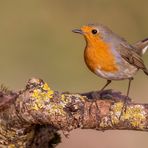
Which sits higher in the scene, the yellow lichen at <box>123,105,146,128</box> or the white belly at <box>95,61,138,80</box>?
the white belly at <box>95,61,138,80</box>

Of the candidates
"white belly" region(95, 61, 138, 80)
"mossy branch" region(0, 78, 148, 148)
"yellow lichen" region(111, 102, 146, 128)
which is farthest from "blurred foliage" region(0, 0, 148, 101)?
"yellow lichen" region(111, 102, 146, 128)

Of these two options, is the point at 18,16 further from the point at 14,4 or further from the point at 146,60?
the point at 146,60

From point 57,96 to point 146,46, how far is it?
2425mm

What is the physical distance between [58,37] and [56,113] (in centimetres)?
771

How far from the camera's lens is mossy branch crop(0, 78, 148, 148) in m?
4.16

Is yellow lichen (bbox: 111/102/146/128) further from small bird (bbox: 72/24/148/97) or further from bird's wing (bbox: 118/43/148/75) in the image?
bird's wing (bbox: 118/43/148/75)

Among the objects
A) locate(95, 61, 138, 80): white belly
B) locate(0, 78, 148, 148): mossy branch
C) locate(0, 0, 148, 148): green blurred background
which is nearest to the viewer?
locate(0, 78, 148, 148): mossy branch

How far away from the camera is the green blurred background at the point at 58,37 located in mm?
10406

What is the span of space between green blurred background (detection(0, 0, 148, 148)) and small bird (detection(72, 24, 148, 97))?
361 centimetres

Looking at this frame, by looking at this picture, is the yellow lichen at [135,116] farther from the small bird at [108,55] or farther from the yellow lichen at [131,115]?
the small bird at [108,55]

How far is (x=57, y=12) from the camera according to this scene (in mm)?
12266

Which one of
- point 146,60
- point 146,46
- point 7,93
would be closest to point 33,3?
point 146,60

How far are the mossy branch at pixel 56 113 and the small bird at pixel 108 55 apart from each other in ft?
4.17

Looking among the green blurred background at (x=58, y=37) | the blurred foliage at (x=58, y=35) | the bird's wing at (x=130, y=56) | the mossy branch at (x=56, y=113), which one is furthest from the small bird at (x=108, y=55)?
the blurred foliage at (x=58, y=35)
